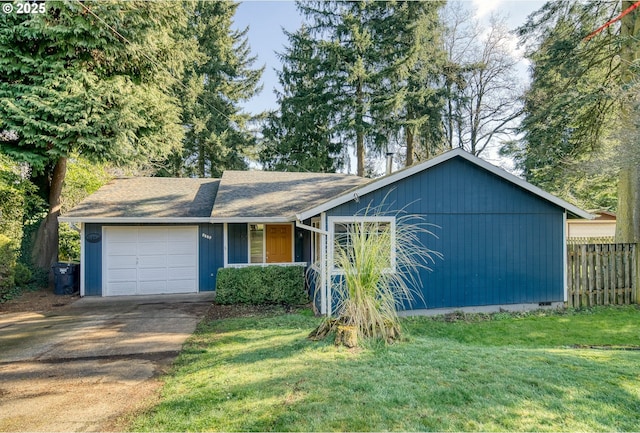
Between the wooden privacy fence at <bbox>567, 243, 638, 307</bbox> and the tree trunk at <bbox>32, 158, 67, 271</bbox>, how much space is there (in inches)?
567

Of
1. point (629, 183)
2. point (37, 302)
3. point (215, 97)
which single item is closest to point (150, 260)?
point (37, 302)

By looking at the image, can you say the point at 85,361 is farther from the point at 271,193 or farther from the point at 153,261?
the point at 271,193

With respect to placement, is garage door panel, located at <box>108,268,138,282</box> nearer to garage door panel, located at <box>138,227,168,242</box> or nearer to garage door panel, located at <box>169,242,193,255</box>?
garage door panel, located at <box>138,227,168,242</box>

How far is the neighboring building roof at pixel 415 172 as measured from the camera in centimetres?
701

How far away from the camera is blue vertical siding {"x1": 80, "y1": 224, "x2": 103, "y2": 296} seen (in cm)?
955

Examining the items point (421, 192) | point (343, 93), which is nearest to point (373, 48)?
point (343, 93)

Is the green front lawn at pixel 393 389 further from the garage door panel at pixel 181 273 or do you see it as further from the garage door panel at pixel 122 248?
the garage door panel at pixel 122 248

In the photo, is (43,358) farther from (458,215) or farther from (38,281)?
(458,215)

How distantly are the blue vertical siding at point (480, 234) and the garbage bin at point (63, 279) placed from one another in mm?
8071

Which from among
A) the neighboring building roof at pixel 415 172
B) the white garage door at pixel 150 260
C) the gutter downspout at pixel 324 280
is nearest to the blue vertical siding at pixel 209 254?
the white garage door at pixel 150 260

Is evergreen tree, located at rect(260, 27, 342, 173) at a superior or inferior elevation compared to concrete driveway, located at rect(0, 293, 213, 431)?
superior

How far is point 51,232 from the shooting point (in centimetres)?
1073

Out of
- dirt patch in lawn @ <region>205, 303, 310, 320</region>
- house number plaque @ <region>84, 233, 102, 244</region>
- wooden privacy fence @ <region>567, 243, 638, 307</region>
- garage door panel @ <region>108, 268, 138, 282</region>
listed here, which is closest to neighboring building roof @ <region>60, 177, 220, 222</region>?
house number plaque @ <region>84, 233, 102, 244</region>

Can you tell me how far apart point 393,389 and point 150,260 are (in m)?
8.69
